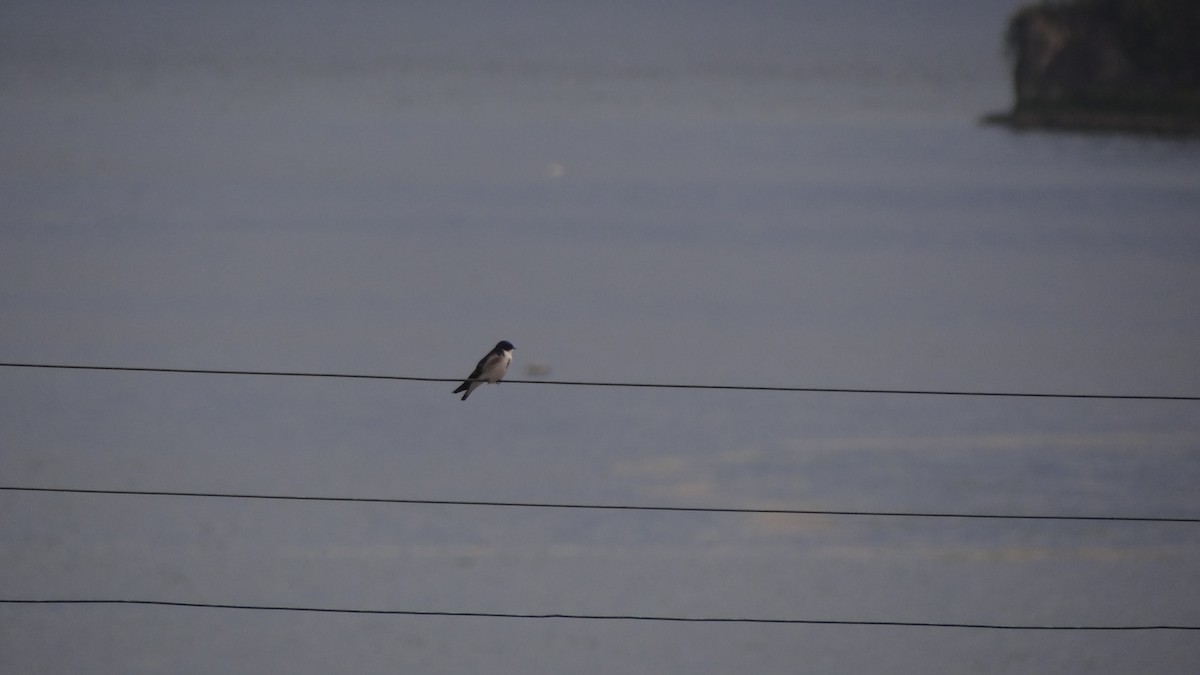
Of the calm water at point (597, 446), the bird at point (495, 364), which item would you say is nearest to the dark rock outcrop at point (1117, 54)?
the calm water at point (597, 446)

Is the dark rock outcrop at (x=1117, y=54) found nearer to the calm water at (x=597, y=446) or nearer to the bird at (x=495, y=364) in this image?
the calm water at (x=597, y=446)

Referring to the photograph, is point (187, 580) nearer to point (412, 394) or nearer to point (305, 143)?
point (412, 394)

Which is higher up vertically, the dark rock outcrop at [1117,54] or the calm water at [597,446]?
the dark rock outcrop at [1117,54]

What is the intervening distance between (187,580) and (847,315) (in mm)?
36087

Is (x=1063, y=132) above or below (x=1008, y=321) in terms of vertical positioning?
above

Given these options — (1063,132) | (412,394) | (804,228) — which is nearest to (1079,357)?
(412,394)

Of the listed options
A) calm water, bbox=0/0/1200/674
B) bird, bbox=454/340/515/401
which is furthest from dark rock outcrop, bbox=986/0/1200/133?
bird, bbox=454/340/515/401

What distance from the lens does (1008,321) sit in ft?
177

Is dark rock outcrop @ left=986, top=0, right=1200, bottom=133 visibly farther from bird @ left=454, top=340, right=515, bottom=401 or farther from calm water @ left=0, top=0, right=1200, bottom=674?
bird @ left=454, top=340, right=515, bottom=401

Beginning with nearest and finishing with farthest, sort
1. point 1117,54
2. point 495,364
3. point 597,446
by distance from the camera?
point 495,364
point 597,446
point 1117,54

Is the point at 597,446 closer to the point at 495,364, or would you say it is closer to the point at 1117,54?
the point at 495,364

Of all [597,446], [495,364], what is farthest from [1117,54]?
[495,364]

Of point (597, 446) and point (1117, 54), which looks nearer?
point (597, 446)

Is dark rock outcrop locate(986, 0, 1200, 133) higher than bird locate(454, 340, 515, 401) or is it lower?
higher
